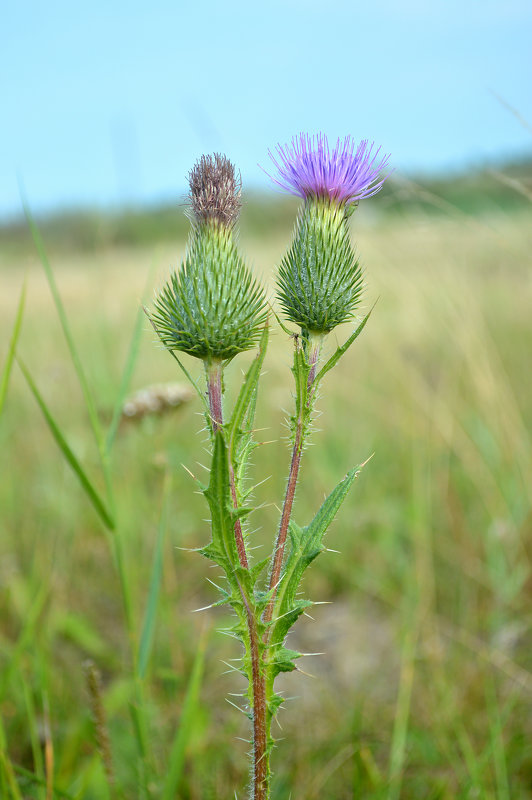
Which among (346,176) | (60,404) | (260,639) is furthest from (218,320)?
(60,404)

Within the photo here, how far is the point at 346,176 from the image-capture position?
4.20 ft

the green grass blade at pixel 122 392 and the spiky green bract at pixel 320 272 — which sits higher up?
the spiky green bract at pixel 320 272

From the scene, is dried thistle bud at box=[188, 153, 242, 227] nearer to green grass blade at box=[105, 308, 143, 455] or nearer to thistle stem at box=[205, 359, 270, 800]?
thistle stem at box=[205, 359, 270, 800]

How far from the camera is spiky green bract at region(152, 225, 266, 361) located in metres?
1.17

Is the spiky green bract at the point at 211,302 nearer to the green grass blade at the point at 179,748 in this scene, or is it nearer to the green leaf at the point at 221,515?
the green leaf at the point at 221,515

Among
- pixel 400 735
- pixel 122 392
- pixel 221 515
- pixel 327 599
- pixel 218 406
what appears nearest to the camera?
pixel 221 515

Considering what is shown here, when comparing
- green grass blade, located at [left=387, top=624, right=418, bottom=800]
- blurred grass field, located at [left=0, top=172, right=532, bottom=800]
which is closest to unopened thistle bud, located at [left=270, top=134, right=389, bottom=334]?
blurred grass field, located at [left=0, top=172, right=532, bottom=800]

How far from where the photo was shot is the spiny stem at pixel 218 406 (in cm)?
110

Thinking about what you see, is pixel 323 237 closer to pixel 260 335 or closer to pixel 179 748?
pixel 260 335

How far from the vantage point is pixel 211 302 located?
118 cm

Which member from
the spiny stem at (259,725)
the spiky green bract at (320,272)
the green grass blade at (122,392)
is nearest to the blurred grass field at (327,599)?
the green grass blade at (122,392)

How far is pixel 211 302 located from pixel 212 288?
0.07 m

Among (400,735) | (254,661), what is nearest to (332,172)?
(254,661)

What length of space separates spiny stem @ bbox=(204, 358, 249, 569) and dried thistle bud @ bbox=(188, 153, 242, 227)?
0.28 metres
